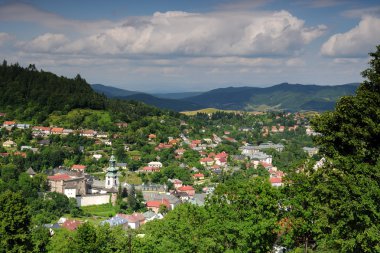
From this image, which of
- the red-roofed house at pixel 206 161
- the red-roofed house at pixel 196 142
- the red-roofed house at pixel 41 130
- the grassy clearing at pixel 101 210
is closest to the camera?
the grassy clearing at pixel 101 210

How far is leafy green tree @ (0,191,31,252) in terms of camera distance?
24.1m

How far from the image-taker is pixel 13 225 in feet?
81.2

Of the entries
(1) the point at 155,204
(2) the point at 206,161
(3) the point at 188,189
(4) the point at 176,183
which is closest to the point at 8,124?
(4) the point at 176,183

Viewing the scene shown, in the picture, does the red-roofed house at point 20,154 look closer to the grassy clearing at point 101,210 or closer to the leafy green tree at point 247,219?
the grassy clearing at point 101,210

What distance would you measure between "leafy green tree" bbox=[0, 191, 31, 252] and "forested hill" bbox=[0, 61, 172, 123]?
85.4 m

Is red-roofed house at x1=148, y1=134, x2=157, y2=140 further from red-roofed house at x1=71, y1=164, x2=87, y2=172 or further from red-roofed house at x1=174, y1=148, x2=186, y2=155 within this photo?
red-roofed house at x1=71, y1=164, x2=87, y2=172

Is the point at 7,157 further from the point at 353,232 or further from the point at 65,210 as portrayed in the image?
the point at 353,232

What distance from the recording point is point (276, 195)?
57.5 ft

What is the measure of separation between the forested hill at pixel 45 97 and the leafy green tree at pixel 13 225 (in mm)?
85431

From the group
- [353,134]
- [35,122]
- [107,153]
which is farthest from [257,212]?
[35,122]

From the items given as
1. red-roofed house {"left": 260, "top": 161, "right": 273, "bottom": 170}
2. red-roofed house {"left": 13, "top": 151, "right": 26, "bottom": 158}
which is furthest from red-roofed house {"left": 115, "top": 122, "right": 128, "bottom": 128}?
red-roofed house {"left": 260, "top": 161, "right": 273, "bottom": 170}

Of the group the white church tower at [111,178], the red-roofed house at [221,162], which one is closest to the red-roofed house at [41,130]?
the white church tower at [111,178]

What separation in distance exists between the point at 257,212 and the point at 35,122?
9766 cm

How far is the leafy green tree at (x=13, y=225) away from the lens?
24062 mm
